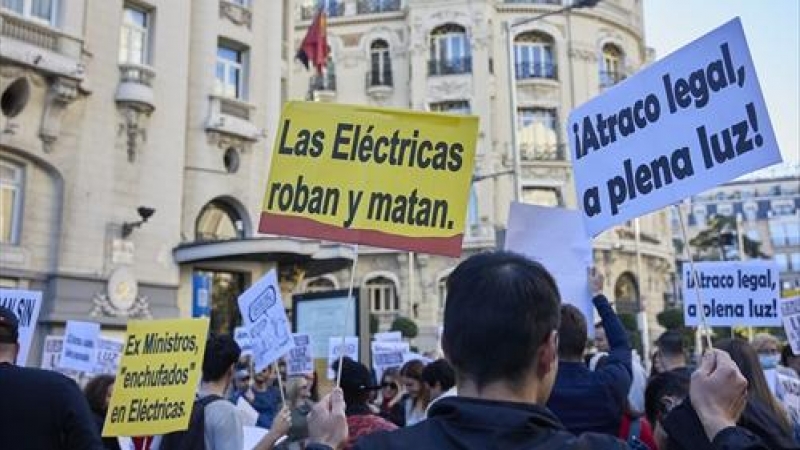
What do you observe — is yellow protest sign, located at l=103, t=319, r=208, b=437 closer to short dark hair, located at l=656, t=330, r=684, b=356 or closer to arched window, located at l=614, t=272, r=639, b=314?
short dark hair, located at l=656, t=330, r=684, b=356

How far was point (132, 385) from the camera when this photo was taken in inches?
224

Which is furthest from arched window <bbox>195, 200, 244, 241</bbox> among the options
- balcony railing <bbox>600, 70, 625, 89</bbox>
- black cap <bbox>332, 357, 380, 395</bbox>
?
balcony railing <bbox>600, 70, 625, 89</bbox>

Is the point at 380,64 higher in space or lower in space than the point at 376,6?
lower

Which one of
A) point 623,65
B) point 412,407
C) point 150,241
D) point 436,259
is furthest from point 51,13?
point 623,65

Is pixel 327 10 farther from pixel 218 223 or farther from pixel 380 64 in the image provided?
pixel 218 223

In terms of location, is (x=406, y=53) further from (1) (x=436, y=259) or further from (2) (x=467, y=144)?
(2) (x=467, y=144)

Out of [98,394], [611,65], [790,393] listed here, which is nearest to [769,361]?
[790,393]

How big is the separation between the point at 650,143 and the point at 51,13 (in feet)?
56.5

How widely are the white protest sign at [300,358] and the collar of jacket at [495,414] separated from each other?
950cm

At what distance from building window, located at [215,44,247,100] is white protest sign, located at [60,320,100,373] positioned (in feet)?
43.5

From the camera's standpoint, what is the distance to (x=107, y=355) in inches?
417

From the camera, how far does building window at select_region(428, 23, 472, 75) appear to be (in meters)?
39.3

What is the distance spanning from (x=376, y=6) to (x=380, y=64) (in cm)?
333

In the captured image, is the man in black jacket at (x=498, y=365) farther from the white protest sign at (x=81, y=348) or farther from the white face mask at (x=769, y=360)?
the white protest sign at (x=81, y=348)
